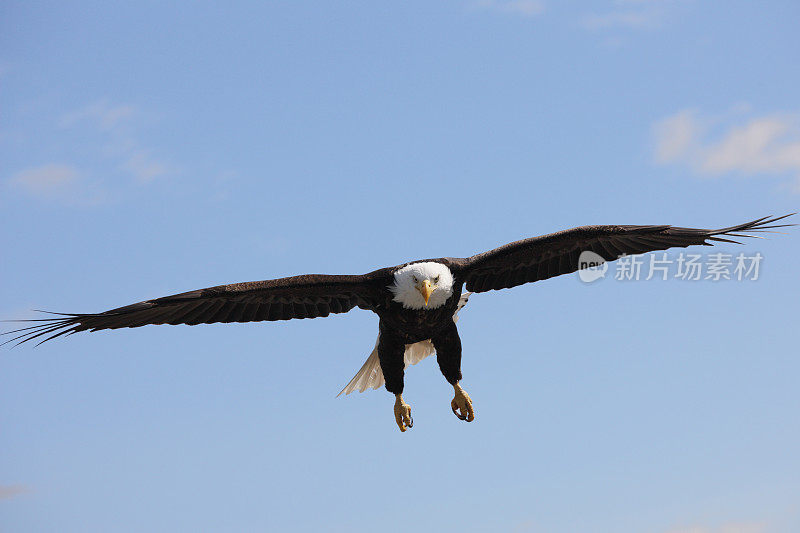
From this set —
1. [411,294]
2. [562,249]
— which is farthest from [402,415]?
[562,249]

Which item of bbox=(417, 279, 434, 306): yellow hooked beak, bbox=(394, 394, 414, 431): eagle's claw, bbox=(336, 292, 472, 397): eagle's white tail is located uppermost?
bbox=(417, 279, 434, 306): yellow hooked beak

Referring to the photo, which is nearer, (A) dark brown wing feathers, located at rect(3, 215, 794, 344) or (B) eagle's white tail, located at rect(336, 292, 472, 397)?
(A) dark brown wing feathers, located at rect(3, 215, 794, 344)

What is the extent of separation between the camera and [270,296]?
8898mm

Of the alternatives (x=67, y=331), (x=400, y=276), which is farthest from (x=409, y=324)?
(x=67, y=331)

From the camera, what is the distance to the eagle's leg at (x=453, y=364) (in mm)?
8977

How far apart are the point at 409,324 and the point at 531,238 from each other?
1.44 m

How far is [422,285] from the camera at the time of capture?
8.32 m

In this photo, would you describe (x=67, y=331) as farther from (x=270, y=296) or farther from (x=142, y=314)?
(x=270, y=296)

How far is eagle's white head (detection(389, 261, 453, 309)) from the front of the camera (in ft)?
27.6

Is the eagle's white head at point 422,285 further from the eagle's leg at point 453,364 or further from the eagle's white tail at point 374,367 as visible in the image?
the eagle's white tail at point 374,367

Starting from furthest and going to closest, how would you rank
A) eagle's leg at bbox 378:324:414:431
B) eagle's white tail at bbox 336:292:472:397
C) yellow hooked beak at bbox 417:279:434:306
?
1. eagle's white tail at bbox 336:292:472:397
2. eagle's leg at bbox 378:324:414:431
3. yellow hooked beak at bbox 417:279:434:306

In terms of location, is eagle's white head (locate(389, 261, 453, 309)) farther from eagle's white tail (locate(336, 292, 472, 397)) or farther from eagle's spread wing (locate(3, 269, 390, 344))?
eagle's white tail (locate(336, 292, 472, 397))

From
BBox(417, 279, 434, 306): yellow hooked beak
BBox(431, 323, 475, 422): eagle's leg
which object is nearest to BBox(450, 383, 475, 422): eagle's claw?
BBox(431, 323, 475, 422): eagle's leg

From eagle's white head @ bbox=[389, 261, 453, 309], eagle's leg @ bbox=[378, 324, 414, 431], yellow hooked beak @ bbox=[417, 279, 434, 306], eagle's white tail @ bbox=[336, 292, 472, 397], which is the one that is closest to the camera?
yellow hooked beak @ bbox=[417, 279, 434, 306]
